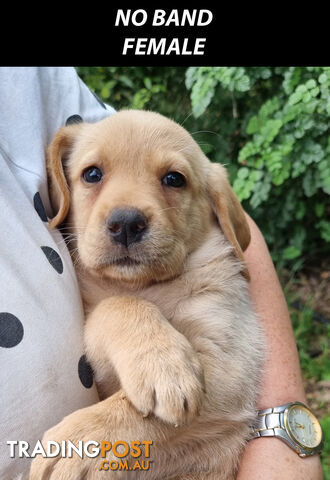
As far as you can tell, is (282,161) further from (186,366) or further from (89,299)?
(186,366)

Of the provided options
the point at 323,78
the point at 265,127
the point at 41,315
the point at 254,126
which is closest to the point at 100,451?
the point at 41,315

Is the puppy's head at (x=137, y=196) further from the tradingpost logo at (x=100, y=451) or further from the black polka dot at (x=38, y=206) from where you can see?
the tradingpost logo at (x=100, y=451)

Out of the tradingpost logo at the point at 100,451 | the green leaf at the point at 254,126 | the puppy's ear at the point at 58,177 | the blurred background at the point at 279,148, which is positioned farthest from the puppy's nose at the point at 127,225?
the green leaf at the point at 254,126

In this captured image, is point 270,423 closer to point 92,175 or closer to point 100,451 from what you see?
point 100,451

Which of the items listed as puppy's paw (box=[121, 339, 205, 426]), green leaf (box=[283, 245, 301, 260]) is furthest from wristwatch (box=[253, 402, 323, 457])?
green leaf (box=[283, 245, 301, 260])

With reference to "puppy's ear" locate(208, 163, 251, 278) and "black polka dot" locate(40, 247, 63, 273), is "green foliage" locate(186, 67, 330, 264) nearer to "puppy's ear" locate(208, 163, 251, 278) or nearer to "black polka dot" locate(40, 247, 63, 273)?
"puppy's ear" locate(208, 163, 251, 278)

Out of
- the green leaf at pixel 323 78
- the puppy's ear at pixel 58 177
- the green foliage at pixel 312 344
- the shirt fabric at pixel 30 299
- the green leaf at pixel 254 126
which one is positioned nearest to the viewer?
the shirt fabric at pixel 30 299

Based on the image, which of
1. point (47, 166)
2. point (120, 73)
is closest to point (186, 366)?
point (47, 166)
